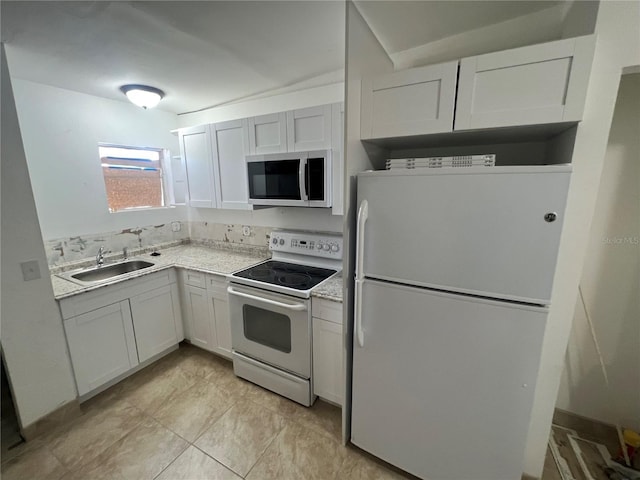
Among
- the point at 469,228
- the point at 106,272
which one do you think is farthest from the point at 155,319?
the point at 469,228

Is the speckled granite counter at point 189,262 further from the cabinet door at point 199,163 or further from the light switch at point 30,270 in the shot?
the cabinet door at point 199,163

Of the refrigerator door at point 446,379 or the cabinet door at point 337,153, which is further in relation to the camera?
the cabinet door at point 337,153

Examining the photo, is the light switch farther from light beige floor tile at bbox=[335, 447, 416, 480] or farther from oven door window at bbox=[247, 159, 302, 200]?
light beige floor tile at bbox=[335, 447, 416, 480]

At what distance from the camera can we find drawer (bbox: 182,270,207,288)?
240cm

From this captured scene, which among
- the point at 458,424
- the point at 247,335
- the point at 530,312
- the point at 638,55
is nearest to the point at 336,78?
Result: the point at 638,55

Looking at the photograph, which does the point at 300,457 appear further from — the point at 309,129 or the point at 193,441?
the point at 309,129

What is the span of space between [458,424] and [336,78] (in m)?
2.44

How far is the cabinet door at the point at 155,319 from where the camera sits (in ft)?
7.46

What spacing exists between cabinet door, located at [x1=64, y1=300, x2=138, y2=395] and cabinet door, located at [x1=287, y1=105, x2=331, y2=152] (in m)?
1.94

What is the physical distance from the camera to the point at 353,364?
154 centimetres

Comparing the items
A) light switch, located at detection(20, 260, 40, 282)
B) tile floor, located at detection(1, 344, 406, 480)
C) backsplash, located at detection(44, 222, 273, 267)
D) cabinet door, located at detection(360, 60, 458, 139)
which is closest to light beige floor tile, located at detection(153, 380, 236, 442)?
tile floor, located at detection(1, 344, 406, 480)

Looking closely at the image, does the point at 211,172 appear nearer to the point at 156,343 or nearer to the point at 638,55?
the point at 156,343

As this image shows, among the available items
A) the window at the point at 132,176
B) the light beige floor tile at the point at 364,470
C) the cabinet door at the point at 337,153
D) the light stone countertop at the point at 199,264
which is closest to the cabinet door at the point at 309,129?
the cabinet door at the point at 337,153

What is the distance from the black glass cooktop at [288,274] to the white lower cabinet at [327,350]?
21 cm
